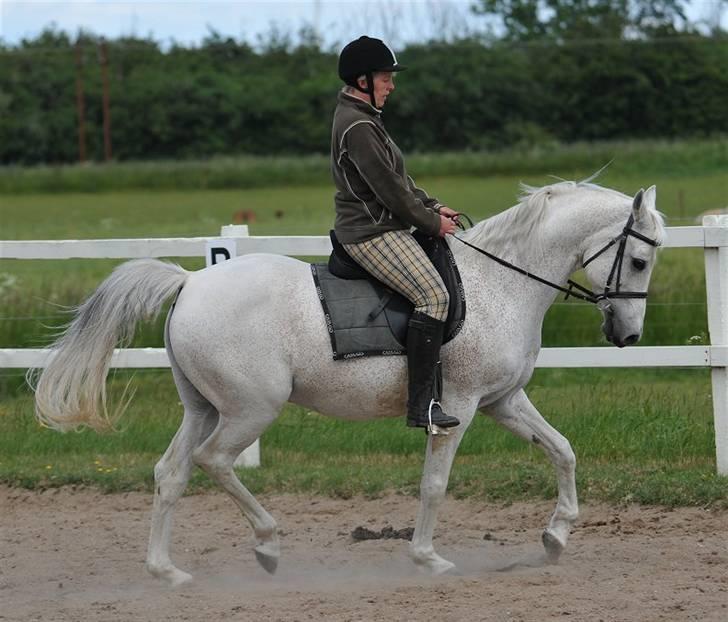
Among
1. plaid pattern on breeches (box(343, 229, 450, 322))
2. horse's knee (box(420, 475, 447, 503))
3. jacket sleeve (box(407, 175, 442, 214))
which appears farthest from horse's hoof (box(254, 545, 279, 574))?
jacket sleeve (box(407, 175, 442, 214))

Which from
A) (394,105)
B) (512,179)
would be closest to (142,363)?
Result: (512,179)

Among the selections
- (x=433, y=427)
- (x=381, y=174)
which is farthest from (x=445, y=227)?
(x=433, y=427)

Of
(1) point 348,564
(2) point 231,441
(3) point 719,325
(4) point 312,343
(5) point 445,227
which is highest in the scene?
(5) point 445,227

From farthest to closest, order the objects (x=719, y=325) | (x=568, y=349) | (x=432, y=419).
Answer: (x=568, y=349), (x=719, y=325), (x=432, y=419)

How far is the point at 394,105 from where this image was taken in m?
40.8

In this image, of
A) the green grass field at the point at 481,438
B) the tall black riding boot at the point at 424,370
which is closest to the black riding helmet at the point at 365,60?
the tall black riding boot at the point at 424,370

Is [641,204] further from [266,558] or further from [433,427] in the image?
[266,558]

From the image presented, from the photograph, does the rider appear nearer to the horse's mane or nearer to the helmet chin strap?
the helmet chin strap

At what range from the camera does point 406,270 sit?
6090 mm

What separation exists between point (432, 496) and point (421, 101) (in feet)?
116

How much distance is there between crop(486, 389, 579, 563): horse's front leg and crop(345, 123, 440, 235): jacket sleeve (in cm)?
122

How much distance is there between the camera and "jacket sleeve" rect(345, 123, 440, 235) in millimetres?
6004

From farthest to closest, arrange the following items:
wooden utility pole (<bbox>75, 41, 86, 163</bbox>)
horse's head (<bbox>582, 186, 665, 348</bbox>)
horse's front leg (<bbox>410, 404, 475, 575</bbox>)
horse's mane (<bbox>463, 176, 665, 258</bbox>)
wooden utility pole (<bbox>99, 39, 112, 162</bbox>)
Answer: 1. wooden utility pole (<bbox>75, 41, 86, 163</bbox>)
2. wooden utility pole (<bbox>99, 39, 112, 162</bbox>)
3. horse's mane (<bbox>463, 176, 665, 258</bbox>)
4. horse's front leg (<bbox>410, 404, 475, 575</bbox>)
5. horse's head (<bbox>582, 186, 665, 348</bbox>)

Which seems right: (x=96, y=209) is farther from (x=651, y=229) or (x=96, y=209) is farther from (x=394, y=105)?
(x=651, y=229)
